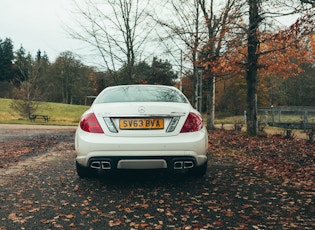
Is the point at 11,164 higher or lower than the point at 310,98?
lower

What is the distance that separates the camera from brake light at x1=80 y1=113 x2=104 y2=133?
4246 mm

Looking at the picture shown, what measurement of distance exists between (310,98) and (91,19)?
34.6m

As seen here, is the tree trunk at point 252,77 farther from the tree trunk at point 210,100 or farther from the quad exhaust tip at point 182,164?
the quad exhaust tip at point 182,164

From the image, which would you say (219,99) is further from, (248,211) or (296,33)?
(248,211)

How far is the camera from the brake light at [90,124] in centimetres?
425

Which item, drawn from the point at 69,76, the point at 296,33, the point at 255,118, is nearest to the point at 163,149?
the point at 296,33

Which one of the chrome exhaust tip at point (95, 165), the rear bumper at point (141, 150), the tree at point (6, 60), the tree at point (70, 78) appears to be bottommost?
the chrome exhaust tip at point (95, 165)

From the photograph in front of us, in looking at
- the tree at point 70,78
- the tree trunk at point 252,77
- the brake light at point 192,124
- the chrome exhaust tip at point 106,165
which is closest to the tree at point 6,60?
the tree at point 70,78

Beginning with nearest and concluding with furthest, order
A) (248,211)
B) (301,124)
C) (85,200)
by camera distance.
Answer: (248,211)
(85,200)
(301,124)

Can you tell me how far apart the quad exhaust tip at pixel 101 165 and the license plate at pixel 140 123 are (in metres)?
0.50

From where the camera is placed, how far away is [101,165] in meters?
4.21

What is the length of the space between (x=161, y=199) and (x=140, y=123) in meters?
1.00

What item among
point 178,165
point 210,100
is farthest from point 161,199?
point 210,100

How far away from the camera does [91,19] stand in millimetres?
16953
